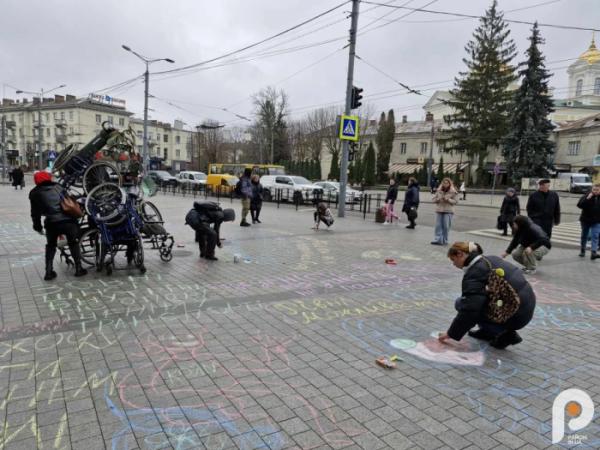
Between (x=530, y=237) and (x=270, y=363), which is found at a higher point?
(x=530, y=237)

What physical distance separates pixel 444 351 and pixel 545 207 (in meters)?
6.37

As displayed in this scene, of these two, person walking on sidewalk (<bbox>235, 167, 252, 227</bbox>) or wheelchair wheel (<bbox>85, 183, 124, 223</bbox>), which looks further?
person walking on sidewalk (<bbox>235, 167, 252, 227</bbox>)

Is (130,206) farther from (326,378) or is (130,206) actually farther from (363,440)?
(363,440)

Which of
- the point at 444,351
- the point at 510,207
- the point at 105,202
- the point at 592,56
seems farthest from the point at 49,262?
the point at 592,56

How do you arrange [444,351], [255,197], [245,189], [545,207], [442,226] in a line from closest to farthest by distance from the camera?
[444,351], [545,207], [442,226], [245,189], [255,197]

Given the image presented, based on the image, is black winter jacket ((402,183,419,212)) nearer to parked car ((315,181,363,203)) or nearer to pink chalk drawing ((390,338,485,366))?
parked car ((315,181,363,203))

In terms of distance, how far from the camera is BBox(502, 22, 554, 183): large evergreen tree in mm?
37594

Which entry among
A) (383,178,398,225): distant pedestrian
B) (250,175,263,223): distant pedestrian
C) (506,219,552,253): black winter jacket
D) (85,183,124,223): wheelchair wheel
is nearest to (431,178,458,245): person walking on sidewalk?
(506,219,552,253): black winter jacket

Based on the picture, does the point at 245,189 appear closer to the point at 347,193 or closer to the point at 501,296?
the point at 501,296

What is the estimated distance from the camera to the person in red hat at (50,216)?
6133mm

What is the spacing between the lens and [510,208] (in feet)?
40.4

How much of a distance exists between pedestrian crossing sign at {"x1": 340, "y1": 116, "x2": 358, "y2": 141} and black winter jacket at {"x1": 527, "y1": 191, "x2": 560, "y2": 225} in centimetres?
797

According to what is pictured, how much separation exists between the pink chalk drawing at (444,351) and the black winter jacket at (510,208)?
29.5 ft

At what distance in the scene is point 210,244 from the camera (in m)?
8.10
